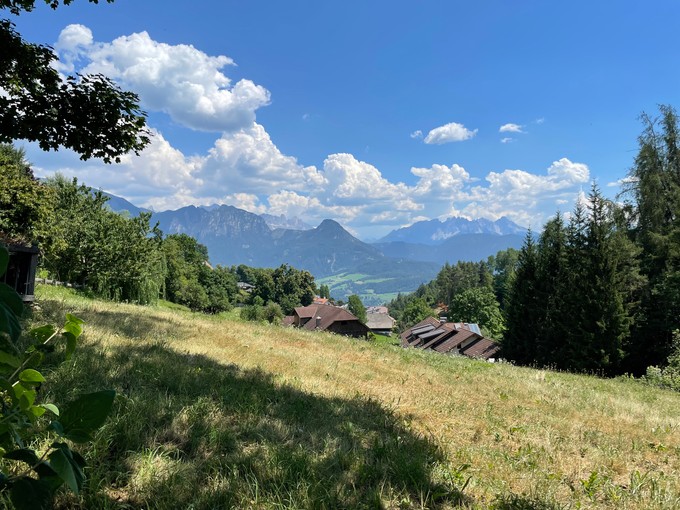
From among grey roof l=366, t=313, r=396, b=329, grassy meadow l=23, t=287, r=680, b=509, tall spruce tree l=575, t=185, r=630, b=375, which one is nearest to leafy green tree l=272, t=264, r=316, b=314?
grey roof l=366, t=313, r=396, b=329

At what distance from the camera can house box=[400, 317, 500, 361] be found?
48.9 metres

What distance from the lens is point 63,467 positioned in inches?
34.9

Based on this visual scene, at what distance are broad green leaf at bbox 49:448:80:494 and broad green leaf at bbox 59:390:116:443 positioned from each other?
9 centimetres

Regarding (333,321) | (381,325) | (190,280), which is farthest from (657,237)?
(381,325)

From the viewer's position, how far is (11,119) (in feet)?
20.5

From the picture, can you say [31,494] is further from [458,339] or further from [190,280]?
[190,280]

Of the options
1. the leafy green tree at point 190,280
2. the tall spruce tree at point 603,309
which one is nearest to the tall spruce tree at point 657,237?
the tall spruce tree at point 603,309

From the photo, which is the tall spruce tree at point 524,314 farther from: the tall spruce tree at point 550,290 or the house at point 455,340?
the house at point 455,340

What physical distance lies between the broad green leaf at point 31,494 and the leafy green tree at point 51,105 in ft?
24.1

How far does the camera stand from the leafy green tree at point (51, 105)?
620cm

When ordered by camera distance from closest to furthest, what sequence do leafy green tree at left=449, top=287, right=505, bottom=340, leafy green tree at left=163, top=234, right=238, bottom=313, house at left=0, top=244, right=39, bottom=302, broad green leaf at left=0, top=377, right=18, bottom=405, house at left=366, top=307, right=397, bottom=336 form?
broad green leaf at left=0, top=377, right=18, bottom=405 → house at left=0, top=244, right=39, bottom=302 → leafy green tree at left=163, top=234, right=238, bottom=313 → leafy green tree at left=449, top=287, right=505, bottom=340 → house at left=366, top=307, right=397, bottom=336

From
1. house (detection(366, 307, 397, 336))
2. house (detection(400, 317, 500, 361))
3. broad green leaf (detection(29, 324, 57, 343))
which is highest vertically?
broad green leaf (detection(29, 324, 57, 343))

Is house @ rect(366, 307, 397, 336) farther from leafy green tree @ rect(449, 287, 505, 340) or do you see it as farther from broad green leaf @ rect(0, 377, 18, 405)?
broad green leaf @ rect(0, 377, 18, 405)

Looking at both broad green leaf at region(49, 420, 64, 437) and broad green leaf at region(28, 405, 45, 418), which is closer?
broad green leaf at region(49, 420, 64, 437)
